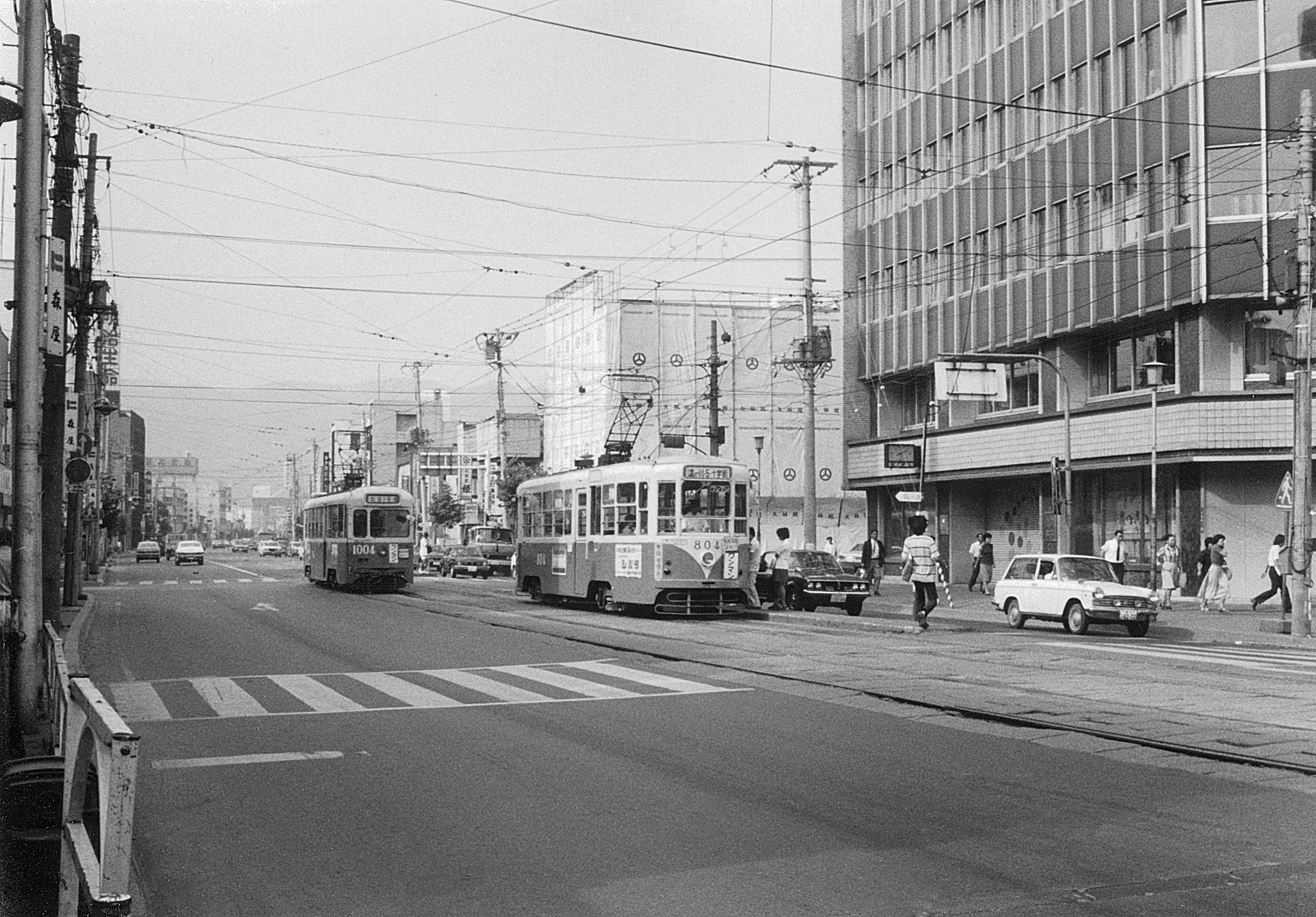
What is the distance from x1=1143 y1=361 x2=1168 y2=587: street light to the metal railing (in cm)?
2796

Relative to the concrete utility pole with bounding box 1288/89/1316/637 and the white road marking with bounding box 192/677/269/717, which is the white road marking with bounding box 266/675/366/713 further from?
the concrete utility pole with bounding box 1288/89/1316/637

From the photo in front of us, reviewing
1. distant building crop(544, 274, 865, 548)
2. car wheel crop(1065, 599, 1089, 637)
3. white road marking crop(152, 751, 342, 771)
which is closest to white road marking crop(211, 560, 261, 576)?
distant building crop(544, 274, 865, 548)

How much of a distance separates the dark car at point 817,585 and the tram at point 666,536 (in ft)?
7.38

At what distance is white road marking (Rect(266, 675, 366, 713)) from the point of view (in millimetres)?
13289

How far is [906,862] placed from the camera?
7.06 metres

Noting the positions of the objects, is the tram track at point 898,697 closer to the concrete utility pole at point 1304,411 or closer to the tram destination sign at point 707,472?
the tram destination sign at point 707,472

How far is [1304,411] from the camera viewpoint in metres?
23.5

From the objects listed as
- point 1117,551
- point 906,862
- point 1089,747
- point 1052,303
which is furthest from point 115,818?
point 1052,303

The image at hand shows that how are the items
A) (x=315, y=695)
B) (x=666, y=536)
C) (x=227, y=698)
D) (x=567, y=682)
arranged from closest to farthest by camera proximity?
(x=227, y=698)
(x=315, y=695)
(x=567, y=682)
(x=666, y=536)

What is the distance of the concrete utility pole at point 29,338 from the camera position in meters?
11.0

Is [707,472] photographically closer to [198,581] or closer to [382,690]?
[382,690]

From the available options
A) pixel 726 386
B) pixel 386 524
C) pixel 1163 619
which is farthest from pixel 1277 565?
pixel 726 386

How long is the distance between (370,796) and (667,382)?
6746cm

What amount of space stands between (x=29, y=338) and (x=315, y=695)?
494cm
